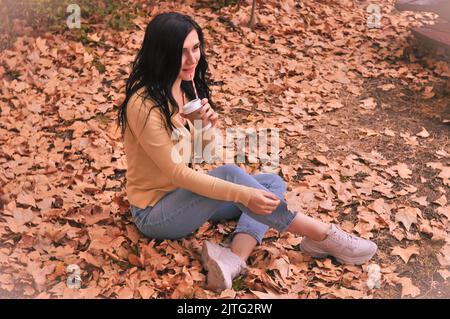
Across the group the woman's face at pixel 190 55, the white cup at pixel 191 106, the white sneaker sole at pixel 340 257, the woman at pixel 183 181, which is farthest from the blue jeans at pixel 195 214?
the woman's face at pixel 190 55

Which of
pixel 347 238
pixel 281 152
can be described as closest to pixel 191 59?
pixel 347 238

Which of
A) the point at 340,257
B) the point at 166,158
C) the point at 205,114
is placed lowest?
the point at 340,257

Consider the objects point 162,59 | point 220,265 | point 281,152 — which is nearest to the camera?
point 162,59

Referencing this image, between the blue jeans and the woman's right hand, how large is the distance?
10cm

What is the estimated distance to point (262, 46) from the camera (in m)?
6.13

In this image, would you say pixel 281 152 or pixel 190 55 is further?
pixel 281 152

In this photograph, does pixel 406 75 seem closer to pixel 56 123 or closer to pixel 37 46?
pixel 56 123

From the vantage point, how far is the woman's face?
9.09ft

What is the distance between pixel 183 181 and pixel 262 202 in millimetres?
439

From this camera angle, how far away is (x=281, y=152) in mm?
4457

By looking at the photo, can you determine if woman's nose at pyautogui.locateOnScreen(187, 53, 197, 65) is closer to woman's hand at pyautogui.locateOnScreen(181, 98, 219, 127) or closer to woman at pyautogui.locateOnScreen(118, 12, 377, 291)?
woman at pyautogui.locateOnScreen(118, 12, 377, 291)

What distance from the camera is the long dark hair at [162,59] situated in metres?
2.70

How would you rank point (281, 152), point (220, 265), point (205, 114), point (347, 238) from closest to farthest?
1. point (220, 265)
2. point (205, 114)
3. point (347, 238)
4. point (281, 152)

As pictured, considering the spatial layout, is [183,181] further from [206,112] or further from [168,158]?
[206,112]
